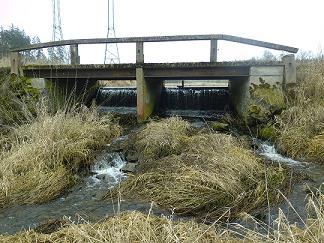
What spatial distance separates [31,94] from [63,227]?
7.51 meters

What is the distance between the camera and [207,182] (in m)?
5.30

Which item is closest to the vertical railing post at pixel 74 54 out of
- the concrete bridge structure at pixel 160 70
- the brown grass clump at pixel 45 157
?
the concrete bridge structure at pixel 160 70

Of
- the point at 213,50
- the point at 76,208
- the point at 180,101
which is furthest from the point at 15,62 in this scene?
the point at 76,208

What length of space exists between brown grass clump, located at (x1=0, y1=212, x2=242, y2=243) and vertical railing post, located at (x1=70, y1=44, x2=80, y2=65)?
7730 mm

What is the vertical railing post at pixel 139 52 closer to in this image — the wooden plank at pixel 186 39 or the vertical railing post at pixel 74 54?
the wooden plank at pixel 186 39

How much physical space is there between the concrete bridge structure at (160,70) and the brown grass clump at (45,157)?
9.51 feet

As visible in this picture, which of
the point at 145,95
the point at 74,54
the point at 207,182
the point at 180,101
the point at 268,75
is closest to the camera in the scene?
the point at 207,182

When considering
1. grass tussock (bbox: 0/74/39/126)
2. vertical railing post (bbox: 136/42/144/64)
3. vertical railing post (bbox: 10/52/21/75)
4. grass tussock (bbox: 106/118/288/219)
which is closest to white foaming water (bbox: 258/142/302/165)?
grass tussock (bbox: 106/118/288/219)

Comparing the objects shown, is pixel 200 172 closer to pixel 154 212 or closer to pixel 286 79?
pixel 154 212

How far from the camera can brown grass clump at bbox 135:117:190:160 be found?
708cm

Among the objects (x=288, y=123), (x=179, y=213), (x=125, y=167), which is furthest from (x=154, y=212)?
(x=288, y=123)

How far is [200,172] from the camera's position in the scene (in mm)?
5555

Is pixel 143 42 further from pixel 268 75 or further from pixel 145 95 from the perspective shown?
pixel 268 75

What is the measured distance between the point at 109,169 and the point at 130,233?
139 inches
